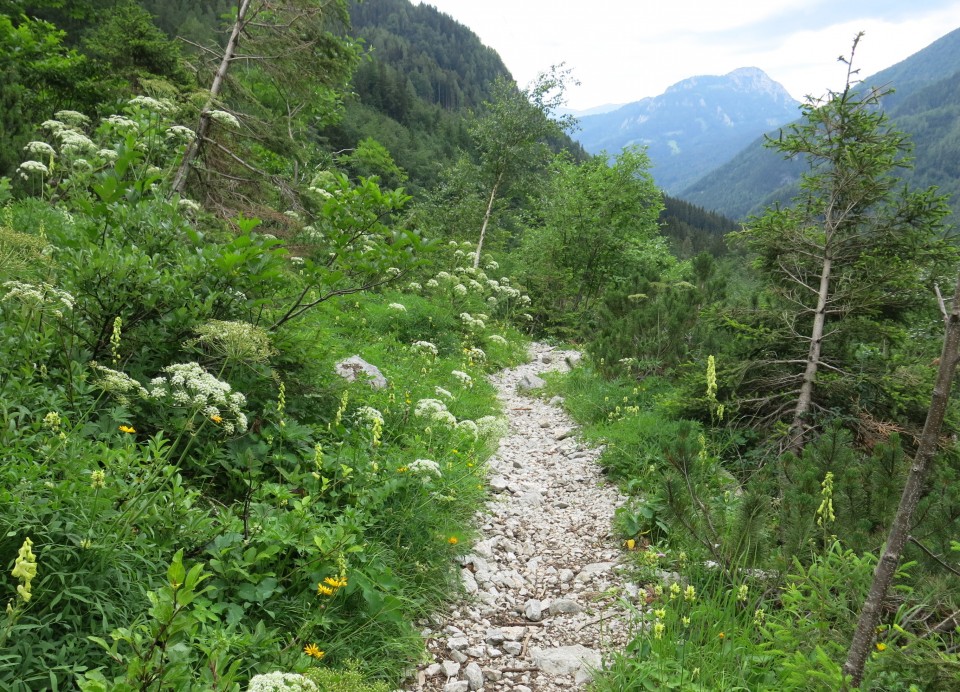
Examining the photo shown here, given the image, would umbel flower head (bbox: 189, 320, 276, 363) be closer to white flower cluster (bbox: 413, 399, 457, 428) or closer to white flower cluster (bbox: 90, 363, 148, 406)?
white flower cluster (bbox: 90, 363, 148, 406)

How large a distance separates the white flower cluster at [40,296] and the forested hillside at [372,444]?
0.04 metres

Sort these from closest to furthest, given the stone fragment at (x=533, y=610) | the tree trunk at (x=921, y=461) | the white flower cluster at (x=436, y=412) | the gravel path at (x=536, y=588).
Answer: the tree trunk at (x=921, y=461)
the gravel path at (x=536, y=588)
the stone fragment at (x=533, y=610)
the white flower cluster at (x=436, y=412)

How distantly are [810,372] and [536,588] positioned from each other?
4576 millimetres

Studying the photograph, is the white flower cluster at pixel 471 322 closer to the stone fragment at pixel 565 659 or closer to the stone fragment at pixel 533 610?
the stone fragment at pixel 533 610

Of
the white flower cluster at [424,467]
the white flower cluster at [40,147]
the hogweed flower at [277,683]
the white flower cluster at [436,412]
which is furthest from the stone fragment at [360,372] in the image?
the white flower cluster at [40,147]

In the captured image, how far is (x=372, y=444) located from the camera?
15.6 ft

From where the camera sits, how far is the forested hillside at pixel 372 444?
8.14ft

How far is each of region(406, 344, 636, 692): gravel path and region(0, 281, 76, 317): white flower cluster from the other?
3324mm

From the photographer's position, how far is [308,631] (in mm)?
3023

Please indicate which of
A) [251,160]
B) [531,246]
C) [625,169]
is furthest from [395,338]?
[625,169]

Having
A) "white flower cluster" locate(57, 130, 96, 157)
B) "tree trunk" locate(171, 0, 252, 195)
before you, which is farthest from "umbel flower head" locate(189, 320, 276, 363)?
"tree trunk" locate(171, 0, 252, 195)

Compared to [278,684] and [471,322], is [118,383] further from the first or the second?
[471,322]

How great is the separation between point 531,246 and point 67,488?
67.8ft

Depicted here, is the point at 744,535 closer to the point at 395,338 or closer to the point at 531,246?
the point at 395,338
